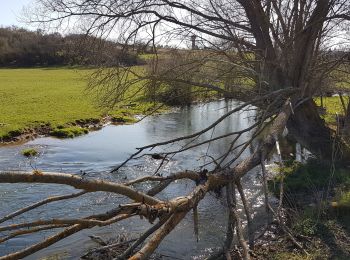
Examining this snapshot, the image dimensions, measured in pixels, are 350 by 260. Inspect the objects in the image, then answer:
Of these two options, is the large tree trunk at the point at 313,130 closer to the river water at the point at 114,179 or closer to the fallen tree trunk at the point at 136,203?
the river water at the point at 114,179

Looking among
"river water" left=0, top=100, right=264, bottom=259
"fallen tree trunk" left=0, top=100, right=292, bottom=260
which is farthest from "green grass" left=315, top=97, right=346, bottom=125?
"fallen tree trunk" left=0, top=100, right=292, bottom=260

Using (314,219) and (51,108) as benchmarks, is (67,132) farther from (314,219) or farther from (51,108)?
(314,219)

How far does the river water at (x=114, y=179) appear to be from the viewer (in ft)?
26.6

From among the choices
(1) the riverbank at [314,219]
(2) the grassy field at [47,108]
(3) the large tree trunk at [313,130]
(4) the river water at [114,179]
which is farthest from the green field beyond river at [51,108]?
(1) the riverbank at [314,219]

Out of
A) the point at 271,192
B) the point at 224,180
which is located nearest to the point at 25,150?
the point at 271,192

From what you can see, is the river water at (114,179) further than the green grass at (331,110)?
No

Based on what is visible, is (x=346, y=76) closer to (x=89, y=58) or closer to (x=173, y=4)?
(x=173, y=4)

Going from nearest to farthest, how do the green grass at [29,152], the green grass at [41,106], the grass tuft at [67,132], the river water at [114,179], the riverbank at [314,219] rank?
the riverbank at [314,219] < the river water at [114,179] < the green grass at [29,152] < the grass tuft at [67,132] < the green grass at [41,106]

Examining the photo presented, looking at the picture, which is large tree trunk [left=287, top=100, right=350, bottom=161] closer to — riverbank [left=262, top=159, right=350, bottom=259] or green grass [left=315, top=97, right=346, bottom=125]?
riverbank [left=262, top=159, right=350, bottom=259]

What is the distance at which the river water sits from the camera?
8.11m

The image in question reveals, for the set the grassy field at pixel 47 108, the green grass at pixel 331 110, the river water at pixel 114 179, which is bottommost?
the river water at pixel 114 179

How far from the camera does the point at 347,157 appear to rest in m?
13.0

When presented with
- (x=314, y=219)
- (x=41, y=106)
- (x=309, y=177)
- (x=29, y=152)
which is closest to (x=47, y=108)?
(x=41, y=106)

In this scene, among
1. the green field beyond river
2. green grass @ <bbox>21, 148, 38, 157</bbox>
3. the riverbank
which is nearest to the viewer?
the riverbank
